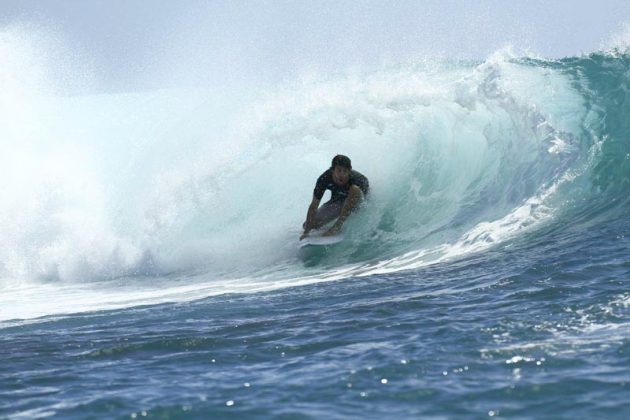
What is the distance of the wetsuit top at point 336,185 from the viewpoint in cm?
1301

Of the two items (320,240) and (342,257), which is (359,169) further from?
(342,257)

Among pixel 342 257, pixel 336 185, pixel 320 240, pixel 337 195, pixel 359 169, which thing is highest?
pixel 359 169

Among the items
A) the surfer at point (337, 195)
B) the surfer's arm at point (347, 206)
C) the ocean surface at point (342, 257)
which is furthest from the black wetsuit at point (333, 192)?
the ocean surface at point (342, 257)

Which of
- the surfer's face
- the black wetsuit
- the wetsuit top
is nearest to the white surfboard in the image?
the black wetsuit

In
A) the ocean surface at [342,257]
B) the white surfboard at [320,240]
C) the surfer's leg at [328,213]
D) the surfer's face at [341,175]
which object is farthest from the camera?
the surfer's leg at [328,213]

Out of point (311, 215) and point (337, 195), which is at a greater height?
point (337, 195)

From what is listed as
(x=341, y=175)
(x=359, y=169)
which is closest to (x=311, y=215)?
(x=341, y=175)

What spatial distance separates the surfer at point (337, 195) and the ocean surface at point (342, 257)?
0.42 metres

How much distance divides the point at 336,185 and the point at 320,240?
852 millimetres

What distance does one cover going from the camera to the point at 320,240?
13258 millimetres

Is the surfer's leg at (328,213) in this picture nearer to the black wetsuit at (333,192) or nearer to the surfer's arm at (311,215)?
the black wetsuit at (333,192)

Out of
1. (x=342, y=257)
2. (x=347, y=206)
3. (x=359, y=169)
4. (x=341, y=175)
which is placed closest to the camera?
(x=342, y=257)

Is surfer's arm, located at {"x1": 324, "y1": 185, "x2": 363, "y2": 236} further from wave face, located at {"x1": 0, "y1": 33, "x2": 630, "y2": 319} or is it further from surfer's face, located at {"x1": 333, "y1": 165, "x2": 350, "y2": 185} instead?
wave face, located at {"x1": 0, "y1": 33, "x2": 630, "y2": 319}

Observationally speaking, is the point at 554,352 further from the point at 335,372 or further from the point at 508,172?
the point at 508,172
